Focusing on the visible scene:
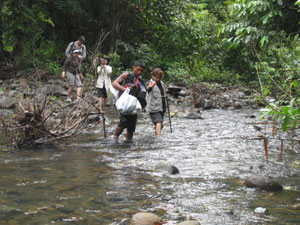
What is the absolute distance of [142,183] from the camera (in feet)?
15.3

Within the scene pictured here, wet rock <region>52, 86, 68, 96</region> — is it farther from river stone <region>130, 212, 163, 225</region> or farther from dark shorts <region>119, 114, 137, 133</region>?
Answer: river stone <region>130, 212, 163, 225</region>

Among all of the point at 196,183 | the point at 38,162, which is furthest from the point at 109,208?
the point at 38,162

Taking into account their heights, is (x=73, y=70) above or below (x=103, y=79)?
above

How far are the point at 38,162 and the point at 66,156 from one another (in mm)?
597

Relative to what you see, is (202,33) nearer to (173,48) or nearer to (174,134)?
(173,48)

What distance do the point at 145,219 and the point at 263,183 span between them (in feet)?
5.59

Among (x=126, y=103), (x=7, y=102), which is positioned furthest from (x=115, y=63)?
(x=126, y=103)

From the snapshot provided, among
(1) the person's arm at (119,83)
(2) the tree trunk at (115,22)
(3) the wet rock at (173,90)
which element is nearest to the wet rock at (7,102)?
(1) the person's arm at (119,83)

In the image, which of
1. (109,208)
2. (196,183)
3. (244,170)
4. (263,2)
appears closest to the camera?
(109,208)

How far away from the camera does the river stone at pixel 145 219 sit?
10.8 feet

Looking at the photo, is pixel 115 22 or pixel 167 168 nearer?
pixel 167 168

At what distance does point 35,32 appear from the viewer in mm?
17016

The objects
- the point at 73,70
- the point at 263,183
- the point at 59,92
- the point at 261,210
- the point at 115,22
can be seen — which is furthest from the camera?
the point at 115,22

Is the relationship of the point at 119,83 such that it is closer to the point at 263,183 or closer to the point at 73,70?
the point at 263,183
